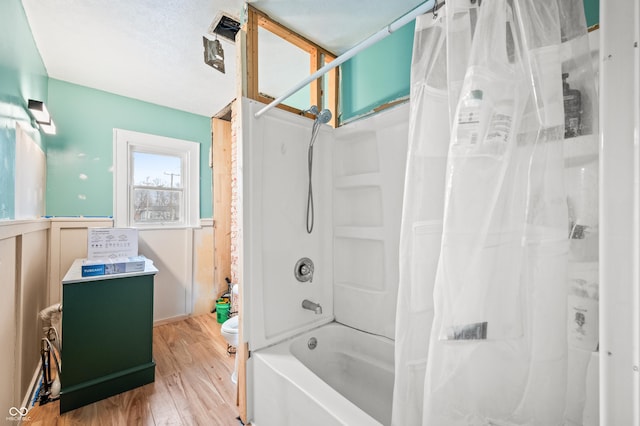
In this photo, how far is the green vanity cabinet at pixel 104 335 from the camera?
1614 mm

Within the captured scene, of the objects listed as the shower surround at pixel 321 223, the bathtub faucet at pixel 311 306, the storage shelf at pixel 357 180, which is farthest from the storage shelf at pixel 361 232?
the bathtub faucet at pixel 311 306

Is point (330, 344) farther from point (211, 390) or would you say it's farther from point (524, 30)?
point (524, 30)

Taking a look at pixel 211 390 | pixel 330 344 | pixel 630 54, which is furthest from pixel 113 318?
pixel 630 54

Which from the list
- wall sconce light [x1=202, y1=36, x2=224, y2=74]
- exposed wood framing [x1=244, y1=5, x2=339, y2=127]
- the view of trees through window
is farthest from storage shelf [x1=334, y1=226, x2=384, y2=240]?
the view of trees through window

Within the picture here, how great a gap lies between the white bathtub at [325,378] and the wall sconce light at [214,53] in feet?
6.85

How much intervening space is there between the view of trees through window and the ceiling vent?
175 centimetres

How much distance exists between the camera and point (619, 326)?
1.32 ft

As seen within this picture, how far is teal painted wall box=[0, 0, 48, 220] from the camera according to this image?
1246mm

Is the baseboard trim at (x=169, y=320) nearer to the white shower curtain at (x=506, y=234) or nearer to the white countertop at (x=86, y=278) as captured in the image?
the white countertop at (x=86, y=278)

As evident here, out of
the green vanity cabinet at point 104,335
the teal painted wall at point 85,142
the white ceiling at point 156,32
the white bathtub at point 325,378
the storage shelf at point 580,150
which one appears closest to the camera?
the storage shelf at point 580,150

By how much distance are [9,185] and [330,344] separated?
2001 millimetres

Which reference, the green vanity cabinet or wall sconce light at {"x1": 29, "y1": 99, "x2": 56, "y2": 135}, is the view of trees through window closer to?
wall sconce light at {"x1": 29, "y1": 99, "x2": 56, "y2": 135}

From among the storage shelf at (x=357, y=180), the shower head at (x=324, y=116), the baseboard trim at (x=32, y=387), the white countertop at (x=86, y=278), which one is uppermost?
the shower head at (x=324, y=116)

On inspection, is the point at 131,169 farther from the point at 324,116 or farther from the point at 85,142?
the point at 324,116
